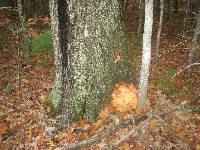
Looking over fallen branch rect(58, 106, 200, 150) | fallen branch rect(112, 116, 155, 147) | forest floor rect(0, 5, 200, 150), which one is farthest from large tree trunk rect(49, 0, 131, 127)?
fallen branch rect(112, 116, 155, 147)

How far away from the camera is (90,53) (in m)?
5.84

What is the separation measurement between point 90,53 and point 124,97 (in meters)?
1.21

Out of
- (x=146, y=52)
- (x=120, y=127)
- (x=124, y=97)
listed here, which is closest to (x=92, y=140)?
(x=120, y=127)

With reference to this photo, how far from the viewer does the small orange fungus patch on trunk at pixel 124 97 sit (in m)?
6.32

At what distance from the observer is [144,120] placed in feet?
17.5

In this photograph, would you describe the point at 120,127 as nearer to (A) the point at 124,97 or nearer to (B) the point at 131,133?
(B) the point at 131,133

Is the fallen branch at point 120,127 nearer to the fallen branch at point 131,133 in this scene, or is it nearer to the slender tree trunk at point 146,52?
the fallen branch at point 131,133

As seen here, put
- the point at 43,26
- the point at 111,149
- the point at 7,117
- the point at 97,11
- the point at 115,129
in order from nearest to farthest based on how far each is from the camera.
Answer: the point at 111,149 < the point at 115,129 < the point at 97,11 < the point at 7,117 < the point at 43,26

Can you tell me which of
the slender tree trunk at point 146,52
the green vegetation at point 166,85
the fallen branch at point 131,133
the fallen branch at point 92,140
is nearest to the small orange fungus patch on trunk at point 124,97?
the slender tree trunk at point 146,52

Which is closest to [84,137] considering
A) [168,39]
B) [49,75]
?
[49,75]

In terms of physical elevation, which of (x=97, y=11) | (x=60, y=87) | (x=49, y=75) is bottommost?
(x=49, y=75)

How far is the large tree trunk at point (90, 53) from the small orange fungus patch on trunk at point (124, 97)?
0.54ft

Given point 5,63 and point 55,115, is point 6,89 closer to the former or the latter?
point 55,115

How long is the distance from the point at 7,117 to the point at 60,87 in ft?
4.39
